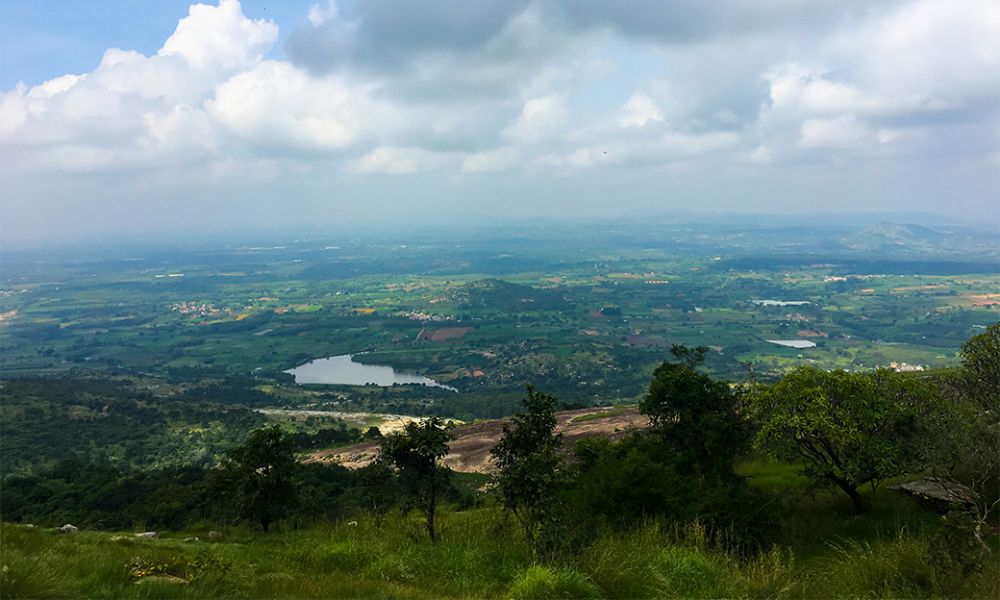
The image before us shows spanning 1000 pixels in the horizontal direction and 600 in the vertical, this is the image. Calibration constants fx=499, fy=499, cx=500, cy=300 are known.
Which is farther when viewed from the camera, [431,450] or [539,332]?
[539,332]

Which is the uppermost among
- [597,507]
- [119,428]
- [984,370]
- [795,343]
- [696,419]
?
[984,370]

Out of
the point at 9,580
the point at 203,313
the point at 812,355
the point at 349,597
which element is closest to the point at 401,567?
the point at 349,597

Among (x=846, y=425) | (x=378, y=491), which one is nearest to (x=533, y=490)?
(x=846, y=425)

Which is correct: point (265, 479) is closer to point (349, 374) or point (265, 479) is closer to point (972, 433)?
point (972, 433)

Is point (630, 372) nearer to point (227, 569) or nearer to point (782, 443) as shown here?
point (782, 443)

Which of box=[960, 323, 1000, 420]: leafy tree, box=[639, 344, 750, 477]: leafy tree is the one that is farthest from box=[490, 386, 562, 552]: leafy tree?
box=[960, 323, 1000, 420]: leafy tree

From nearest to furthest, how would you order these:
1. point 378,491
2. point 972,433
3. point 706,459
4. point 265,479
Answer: point 972,433
point 265,479
point 706,459
point 378,491

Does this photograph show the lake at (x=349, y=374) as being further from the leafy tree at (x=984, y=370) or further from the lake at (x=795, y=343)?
the leafy tree at (x=984, y=370)
